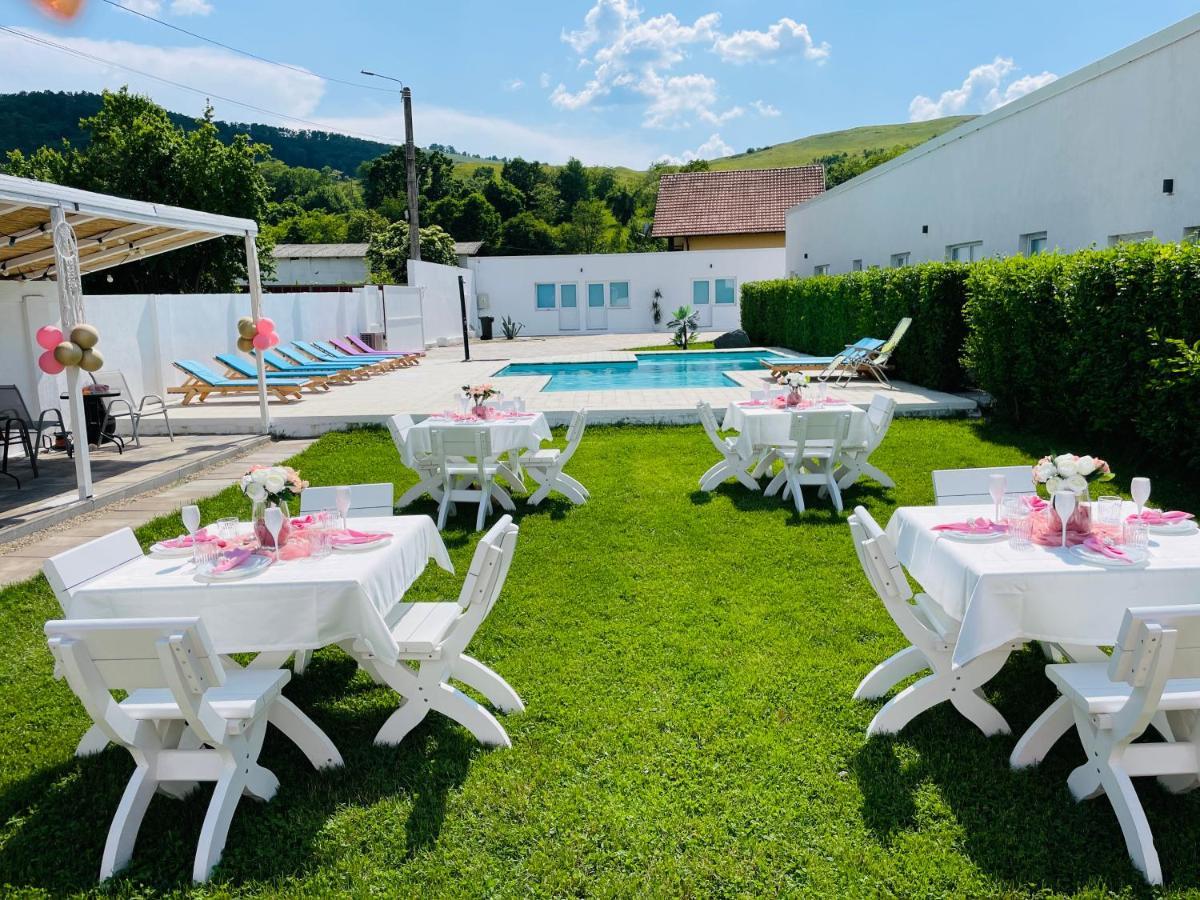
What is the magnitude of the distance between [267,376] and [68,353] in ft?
24.8

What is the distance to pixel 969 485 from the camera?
429cm

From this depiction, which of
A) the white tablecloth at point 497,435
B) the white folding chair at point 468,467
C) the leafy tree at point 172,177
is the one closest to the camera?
the white folding chair at point 468,467

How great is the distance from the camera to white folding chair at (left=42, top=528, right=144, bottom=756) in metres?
3.17

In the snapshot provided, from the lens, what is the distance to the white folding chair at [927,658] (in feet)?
10.7

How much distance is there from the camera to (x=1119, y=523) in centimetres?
349

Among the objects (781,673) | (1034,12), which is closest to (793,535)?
(781,673)

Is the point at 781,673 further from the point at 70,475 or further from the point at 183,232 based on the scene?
the point at 183,232

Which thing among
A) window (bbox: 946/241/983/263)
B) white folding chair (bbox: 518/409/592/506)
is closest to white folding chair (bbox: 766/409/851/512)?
white folding chair (bbox: 518/409/592/506)

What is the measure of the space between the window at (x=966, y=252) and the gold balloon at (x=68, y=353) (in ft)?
A: 39.3

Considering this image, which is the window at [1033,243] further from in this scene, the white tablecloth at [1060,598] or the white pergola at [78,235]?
the white tablecloth at [1060,598]

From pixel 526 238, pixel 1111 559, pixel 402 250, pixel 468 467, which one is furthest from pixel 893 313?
pixel 526 238

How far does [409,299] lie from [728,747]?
23.1m

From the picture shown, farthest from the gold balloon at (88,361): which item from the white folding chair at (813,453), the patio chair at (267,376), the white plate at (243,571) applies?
the patio chair at (267,376)

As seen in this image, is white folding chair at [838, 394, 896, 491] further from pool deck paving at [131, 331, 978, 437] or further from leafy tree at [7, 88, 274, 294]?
leafy tree at [7, 88, 274, 294]
